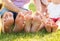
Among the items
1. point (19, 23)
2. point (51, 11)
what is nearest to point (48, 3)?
point (51, 11)

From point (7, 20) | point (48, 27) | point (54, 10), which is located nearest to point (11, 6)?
point (7, 20)

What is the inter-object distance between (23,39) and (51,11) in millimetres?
430

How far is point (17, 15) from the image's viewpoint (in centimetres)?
108

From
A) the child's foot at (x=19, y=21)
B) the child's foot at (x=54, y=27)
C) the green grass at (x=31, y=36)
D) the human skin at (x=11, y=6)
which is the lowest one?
the green grass at (x=31, y=36)

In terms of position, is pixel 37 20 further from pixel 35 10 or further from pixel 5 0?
pixel 5 0

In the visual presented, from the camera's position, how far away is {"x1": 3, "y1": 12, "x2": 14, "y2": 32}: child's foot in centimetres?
103

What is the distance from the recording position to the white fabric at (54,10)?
1.33 metres

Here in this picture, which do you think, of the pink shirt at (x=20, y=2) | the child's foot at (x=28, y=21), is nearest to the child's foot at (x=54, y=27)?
the child's foot at (x=28, y=21)

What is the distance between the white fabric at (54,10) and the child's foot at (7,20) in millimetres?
380

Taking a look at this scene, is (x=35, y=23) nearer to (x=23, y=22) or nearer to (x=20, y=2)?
(x=23, y=22)

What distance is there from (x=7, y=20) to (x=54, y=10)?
47cm

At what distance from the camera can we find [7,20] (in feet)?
3.37

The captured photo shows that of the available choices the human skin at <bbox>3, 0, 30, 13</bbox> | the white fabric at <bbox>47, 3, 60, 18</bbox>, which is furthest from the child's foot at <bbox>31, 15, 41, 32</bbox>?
the white fabric at <bbox>47, 3, 60, 18</bbox>

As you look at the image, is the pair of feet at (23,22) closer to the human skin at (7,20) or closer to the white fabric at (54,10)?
the human skin at (7,20)
